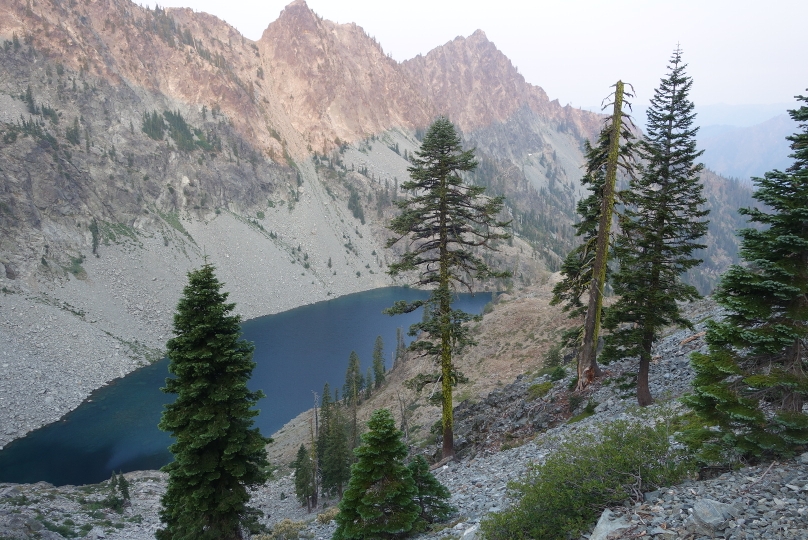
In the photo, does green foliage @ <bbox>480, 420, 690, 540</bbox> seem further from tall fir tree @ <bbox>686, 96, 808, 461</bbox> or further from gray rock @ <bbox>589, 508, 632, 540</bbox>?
tall fir tree @ <bbox>686, 96, 808, 461</bbox>

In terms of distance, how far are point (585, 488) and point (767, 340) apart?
4.92 metres

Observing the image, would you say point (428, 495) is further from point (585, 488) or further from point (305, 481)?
Answer: point (305, 481)

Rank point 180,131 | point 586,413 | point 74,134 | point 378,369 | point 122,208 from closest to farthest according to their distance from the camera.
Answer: point 586,413
point 378,369
point 122,208
point 74,134
point 180,131

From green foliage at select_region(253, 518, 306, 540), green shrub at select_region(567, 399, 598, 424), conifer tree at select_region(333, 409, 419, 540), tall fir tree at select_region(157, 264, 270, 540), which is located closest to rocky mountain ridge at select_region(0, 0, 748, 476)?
green foliage at select_region(253, 518, 306, 540)

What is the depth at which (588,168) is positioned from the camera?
1948cm

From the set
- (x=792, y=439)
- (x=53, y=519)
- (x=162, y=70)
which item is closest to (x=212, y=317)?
(x=792, y=439)

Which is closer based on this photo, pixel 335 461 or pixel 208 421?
pixel 208 421

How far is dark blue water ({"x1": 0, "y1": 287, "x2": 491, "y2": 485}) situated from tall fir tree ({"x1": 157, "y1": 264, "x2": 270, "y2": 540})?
40326 millimetres

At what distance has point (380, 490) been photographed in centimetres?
1269

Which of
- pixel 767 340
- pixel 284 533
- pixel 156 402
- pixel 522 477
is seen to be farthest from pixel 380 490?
pixel 156 402

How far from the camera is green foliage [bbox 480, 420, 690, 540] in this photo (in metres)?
9.02

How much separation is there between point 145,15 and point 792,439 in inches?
9967

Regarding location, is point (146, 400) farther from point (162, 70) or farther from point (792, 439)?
point (162, 70)

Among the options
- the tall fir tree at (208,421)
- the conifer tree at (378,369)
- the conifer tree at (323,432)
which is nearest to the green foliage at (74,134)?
the conifer tree at (378,369)
